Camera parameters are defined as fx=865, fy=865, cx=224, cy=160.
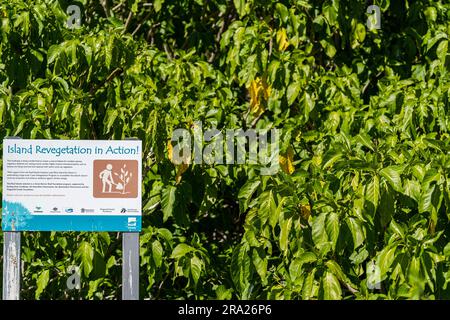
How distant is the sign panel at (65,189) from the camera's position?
11.5ft

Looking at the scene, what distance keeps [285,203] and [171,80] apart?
48.8 inches

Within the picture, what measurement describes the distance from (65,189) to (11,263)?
38cm

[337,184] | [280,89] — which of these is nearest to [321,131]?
[280,89]

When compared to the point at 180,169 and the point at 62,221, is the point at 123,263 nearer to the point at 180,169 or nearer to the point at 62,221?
the point at 62,221

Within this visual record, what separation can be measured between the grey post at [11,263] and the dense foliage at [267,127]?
1.56 feet

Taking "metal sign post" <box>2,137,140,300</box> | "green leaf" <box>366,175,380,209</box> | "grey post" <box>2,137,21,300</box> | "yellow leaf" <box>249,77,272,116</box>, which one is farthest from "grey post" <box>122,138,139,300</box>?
"yellow leaf" <box>249,77,272,116</box>

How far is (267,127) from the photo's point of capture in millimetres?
4645

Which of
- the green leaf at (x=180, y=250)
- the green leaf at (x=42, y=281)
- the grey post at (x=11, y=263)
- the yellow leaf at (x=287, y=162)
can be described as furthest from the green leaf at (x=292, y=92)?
the grey post at (x=11, y=263)

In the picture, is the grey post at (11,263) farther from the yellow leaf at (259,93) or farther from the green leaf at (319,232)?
the yellow leaf at (259,93)

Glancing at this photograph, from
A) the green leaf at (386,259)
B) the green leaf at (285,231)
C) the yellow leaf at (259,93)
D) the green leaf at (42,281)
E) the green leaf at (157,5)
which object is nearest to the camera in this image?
the green leaf at (386,259)

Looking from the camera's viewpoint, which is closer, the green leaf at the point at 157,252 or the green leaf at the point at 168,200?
the green leaf at the point at 157,252

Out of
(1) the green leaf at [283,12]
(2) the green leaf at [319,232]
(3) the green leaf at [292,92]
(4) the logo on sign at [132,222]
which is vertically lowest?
(2) the green leaf at [319,232]

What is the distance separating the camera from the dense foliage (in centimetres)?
360

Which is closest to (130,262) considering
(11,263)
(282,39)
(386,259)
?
(11,263)
